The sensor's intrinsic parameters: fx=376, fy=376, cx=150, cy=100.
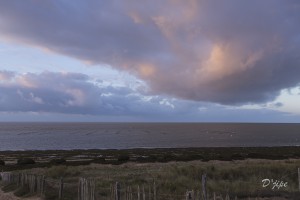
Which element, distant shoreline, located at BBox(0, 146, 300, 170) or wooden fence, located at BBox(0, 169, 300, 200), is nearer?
wooden fence, located at BBox(0, 169, 300, 200)

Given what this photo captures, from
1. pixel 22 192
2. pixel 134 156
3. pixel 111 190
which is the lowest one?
pixel 134 156

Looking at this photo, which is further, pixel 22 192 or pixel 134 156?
pixel 134 156

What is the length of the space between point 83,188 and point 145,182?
5463 mm

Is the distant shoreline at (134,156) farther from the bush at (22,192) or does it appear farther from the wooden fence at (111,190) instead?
the bush at (22,192)

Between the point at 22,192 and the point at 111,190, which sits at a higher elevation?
the point at 111,190

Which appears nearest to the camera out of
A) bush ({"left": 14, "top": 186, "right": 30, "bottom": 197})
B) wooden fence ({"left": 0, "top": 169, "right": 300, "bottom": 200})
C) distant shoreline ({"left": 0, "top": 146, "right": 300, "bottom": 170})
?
wooden fence ({"left": 0, "top": 169, "right": 300, "bottom": 200})

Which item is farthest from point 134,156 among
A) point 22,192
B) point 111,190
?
point 111,190

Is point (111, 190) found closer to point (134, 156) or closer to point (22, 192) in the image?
point (22, 192)

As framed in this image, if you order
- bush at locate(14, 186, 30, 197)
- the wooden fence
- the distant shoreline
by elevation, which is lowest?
the distant shoreline

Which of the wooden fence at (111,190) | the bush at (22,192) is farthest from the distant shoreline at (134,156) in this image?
the bush at (22,192)

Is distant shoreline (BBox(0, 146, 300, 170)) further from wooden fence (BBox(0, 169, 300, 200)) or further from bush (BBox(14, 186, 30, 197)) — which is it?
bush (BBox(14, 186, 30, 197))

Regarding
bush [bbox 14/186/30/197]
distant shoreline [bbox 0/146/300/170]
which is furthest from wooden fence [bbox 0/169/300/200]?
distant shoreline [bbox 0/146/300/170]

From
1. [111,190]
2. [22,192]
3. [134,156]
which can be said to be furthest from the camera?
[134,156]

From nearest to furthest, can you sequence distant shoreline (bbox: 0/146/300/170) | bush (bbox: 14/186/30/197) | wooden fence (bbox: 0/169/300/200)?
wooden fence (bbox: 0/169/300/200) → bush (bbox: 14/186/30/197) → distant shoreline (bbox: 0/146/300/170)
